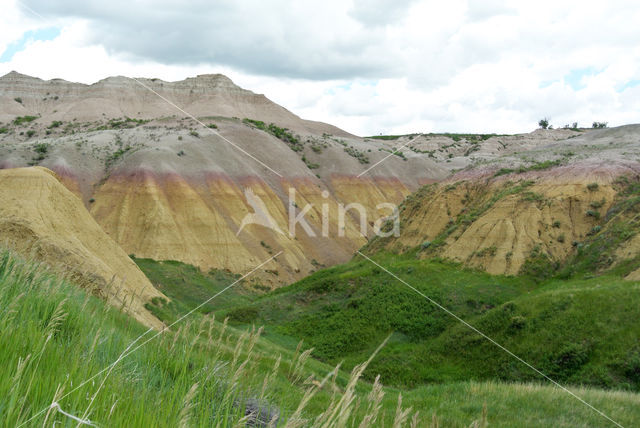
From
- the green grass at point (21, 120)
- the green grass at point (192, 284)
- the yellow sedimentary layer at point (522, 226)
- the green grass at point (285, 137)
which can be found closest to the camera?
the yellow sedimentary layer at point (522, 226)

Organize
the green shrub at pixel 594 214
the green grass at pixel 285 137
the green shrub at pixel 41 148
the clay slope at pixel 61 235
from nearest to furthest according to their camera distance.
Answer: the clay slope at pixel 61 235 → the green shrub at pixel 594 214 → the green shrub at pixel 41 148 → the green grass at pixel 285 137

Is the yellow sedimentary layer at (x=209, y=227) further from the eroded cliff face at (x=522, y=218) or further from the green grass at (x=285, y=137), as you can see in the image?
the green grass at (x=285, y=137)

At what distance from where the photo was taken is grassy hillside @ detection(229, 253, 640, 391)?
1652 cm

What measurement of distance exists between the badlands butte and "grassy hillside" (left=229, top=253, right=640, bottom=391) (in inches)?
113

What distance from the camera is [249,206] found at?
52062 millimetres

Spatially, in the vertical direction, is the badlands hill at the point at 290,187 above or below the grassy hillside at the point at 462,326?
above

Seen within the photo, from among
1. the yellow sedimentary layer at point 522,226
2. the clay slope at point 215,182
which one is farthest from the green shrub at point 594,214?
the clay slope at point 215,182

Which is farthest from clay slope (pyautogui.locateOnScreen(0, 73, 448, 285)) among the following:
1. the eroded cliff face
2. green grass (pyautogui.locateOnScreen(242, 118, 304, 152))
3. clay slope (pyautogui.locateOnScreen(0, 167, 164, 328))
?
the eroded cliff face

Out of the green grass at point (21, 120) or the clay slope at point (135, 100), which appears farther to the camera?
the clay slope at point (135, 100)

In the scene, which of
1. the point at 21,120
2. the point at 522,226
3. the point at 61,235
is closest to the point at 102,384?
the point at 61,235

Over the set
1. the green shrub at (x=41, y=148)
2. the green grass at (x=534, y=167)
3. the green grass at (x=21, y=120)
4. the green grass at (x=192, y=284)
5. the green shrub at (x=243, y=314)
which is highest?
the green grass at (x=21, y=120)

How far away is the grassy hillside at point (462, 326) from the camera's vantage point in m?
16.5

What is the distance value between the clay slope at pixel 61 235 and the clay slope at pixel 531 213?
710 inches

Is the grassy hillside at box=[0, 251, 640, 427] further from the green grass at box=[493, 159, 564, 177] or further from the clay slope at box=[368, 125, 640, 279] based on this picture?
the green grass at box=[493, 159, 564, 177]
